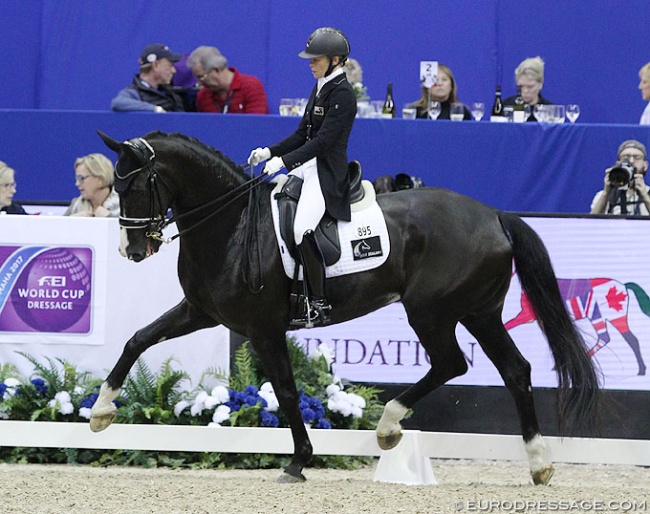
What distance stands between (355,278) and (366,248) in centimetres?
17

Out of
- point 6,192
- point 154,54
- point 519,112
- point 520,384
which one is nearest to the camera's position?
point 520,384

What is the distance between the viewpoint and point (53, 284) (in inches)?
291

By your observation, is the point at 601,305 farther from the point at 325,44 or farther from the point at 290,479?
the point at 325,44

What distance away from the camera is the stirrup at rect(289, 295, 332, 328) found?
608cm

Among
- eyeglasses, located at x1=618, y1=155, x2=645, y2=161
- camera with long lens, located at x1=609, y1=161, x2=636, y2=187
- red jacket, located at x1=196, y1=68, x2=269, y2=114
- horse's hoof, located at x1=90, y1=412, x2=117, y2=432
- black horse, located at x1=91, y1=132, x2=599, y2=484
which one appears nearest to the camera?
black horse, located at x1=91, y1=132, x2=599, y2=484

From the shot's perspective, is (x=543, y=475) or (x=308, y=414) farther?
(x=308, y=414)

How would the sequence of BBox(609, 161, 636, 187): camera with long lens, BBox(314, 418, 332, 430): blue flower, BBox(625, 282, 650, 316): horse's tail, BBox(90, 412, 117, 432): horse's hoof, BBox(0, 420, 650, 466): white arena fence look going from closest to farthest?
BBox(90, 412, 117, 432): horse's hoof → BBox(0, 420, 650, 466): white arena fence → BBox(314, 418, 332, 430): blue flower → BBox(625, 282, 650, 316): horse's tail → BBox(609, 161, 636, 187): camera with long lens

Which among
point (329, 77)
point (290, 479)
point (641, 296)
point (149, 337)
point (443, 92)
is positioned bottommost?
point (290, 479)

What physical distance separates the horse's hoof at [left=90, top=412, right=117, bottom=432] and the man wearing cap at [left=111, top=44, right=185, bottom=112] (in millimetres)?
4156

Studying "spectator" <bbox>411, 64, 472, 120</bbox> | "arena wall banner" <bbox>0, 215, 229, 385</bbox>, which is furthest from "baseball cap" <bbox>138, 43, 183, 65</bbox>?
"arena wall banner" <bbox>0, 215, 229, 385</bbox>

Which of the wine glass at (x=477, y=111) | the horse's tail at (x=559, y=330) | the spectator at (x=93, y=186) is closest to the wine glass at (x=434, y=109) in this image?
the wine glass at (x=477, y=111)

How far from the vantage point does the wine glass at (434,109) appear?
383 inches

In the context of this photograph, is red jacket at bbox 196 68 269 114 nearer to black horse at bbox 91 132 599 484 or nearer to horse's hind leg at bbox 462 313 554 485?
black horse at bbox 91 132 599 484

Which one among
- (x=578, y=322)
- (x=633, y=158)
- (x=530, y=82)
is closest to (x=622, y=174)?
(x=633, y=158)
